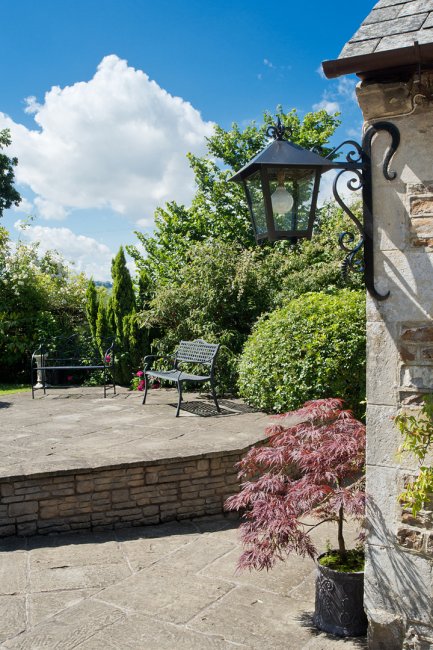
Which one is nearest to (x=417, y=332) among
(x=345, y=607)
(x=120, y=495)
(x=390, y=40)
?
(x=390, y=40)

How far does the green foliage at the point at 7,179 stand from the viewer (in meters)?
21.1

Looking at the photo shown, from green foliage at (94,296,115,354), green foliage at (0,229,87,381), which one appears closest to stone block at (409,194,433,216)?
green foliage at (94,296,115,354)

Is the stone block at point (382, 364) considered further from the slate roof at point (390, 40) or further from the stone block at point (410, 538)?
the slate roof at point (390, 40)

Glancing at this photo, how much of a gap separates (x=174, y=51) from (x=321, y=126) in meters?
12.4

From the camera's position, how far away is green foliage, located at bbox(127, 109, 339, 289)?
54.1 ft

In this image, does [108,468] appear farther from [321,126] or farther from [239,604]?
[321,126]

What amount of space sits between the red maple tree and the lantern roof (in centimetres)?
152

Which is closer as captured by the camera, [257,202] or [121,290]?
[257,202]

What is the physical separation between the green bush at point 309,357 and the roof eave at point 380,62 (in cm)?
389

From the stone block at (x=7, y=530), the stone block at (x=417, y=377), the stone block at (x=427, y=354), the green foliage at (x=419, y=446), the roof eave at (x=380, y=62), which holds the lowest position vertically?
the stone block at (x=7, y=530)

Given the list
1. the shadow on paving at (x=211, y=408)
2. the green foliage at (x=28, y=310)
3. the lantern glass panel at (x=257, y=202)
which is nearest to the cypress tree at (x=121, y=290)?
the green foliage at (x=28, y=310)

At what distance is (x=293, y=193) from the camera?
322 centimetres

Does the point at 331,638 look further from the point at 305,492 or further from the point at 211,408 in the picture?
the point at 211,408

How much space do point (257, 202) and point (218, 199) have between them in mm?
13868
